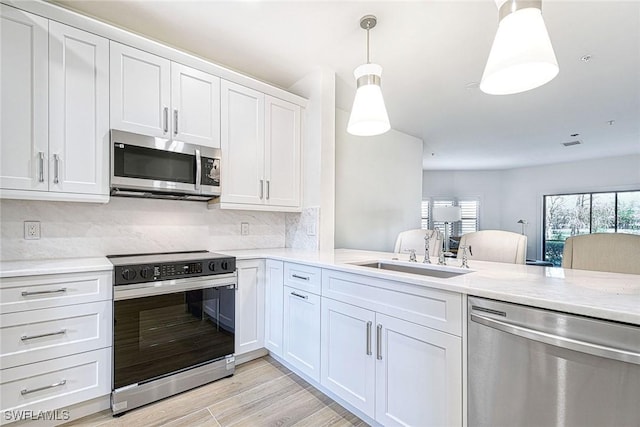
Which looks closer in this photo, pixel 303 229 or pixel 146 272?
pixel 146 272

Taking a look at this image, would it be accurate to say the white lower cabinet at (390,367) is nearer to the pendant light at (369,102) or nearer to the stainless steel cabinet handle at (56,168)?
the pendant light at (369,102)

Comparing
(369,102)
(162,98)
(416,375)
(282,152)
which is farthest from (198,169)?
(416,375)

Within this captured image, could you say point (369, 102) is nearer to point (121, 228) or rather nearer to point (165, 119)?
point (165, 119)

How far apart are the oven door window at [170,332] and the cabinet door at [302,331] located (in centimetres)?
43

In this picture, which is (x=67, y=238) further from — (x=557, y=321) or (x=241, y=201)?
(x=557, y=321)

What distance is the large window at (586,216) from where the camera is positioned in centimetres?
645

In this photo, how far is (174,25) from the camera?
2248 millimetres

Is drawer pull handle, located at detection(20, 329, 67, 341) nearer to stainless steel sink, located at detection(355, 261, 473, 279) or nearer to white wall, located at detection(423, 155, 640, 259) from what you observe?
stainless steel sink, located at detection(355, 261, 473, 279)

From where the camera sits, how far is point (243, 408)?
192 centimetres

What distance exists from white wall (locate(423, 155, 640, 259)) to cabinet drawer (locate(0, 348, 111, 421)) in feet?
26.8

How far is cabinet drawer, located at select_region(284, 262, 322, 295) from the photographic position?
2.05 meters

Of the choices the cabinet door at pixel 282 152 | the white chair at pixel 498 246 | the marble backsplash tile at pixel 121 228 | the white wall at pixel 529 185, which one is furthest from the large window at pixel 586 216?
the marble backsplash tile at pixel 121 228

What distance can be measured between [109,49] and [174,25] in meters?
0.51

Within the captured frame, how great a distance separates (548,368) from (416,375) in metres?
0.56
